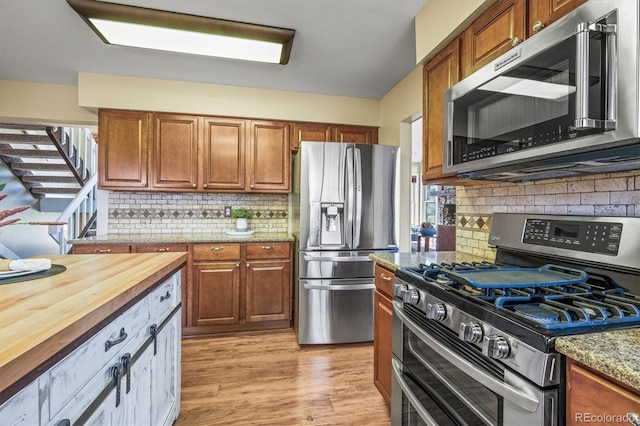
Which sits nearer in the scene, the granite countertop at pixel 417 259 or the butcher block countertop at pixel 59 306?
the butcher block countertop at pixel 59 306

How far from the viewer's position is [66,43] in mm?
2508

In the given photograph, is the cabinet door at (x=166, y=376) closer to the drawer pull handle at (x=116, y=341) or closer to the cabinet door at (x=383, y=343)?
the drawer pull handle at (x=116, y=341)

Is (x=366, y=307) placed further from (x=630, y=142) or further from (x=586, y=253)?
(x=630, y=142)

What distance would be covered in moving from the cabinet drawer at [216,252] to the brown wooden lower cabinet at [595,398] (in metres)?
2.76

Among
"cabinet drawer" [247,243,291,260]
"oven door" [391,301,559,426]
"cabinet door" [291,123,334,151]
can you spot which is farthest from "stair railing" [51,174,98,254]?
"oven door" [391,301,559,426]

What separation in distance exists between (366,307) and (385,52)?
223cm

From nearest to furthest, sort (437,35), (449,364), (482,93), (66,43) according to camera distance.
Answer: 1. (449,364)
2. (482,93)
3. (437,35)
4. (66,43)

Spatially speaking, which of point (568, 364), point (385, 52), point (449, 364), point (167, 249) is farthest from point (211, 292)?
point (568, 364)

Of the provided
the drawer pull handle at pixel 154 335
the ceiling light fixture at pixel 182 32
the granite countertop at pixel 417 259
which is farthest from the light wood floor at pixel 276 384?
the ceiling light fixture at pixel 182 32

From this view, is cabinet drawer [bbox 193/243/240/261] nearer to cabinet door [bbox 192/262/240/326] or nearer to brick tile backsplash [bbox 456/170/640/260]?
cabinet door [bbox 192/262/240/326]

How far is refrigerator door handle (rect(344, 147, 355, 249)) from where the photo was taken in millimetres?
2879

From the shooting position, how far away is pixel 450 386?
109 cm

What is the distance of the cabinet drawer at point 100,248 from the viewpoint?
9.30 ft

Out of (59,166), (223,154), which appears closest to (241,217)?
(223,154)
